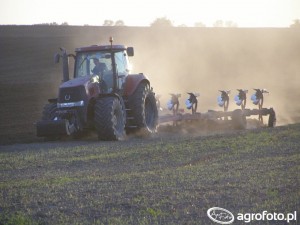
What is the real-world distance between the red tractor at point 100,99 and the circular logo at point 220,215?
868 centimetres

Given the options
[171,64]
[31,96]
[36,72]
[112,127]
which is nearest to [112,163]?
[112,127]

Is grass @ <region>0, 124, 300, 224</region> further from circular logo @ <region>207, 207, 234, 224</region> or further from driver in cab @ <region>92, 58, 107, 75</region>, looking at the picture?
driver in cab @ <region>92, 58, 107, 75</region>

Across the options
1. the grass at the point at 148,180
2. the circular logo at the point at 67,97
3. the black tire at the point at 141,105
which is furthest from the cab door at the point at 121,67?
the grass at the point at 148,180

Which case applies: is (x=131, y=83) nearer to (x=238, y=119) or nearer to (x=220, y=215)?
(x=238, y=119)

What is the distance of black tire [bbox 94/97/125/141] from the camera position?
16.5 meters

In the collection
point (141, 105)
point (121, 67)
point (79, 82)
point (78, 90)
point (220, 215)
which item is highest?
point (121, 67)

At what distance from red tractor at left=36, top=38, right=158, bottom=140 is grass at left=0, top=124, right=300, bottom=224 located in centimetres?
65

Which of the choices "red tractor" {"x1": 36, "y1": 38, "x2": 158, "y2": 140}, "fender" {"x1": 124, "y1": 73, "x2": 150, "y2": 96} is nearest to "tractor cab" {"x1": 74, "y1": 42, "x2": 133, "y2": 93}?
"red tractor" {"x1": 36, "y1": 38, "x2": 158, "y2": 140}

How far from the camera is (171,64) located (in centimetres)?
4309

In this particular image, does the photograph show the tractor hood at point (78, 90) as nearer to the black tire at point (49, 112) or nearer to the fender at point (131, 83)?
the black tire at point (49, 112)

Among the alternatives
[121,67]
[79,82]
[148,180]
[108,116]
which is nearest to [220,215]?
[148,180]

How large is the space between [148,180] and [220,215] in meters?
2.71

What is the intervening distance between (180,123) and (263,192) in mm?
12651

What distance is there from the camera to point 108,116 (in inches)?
649
